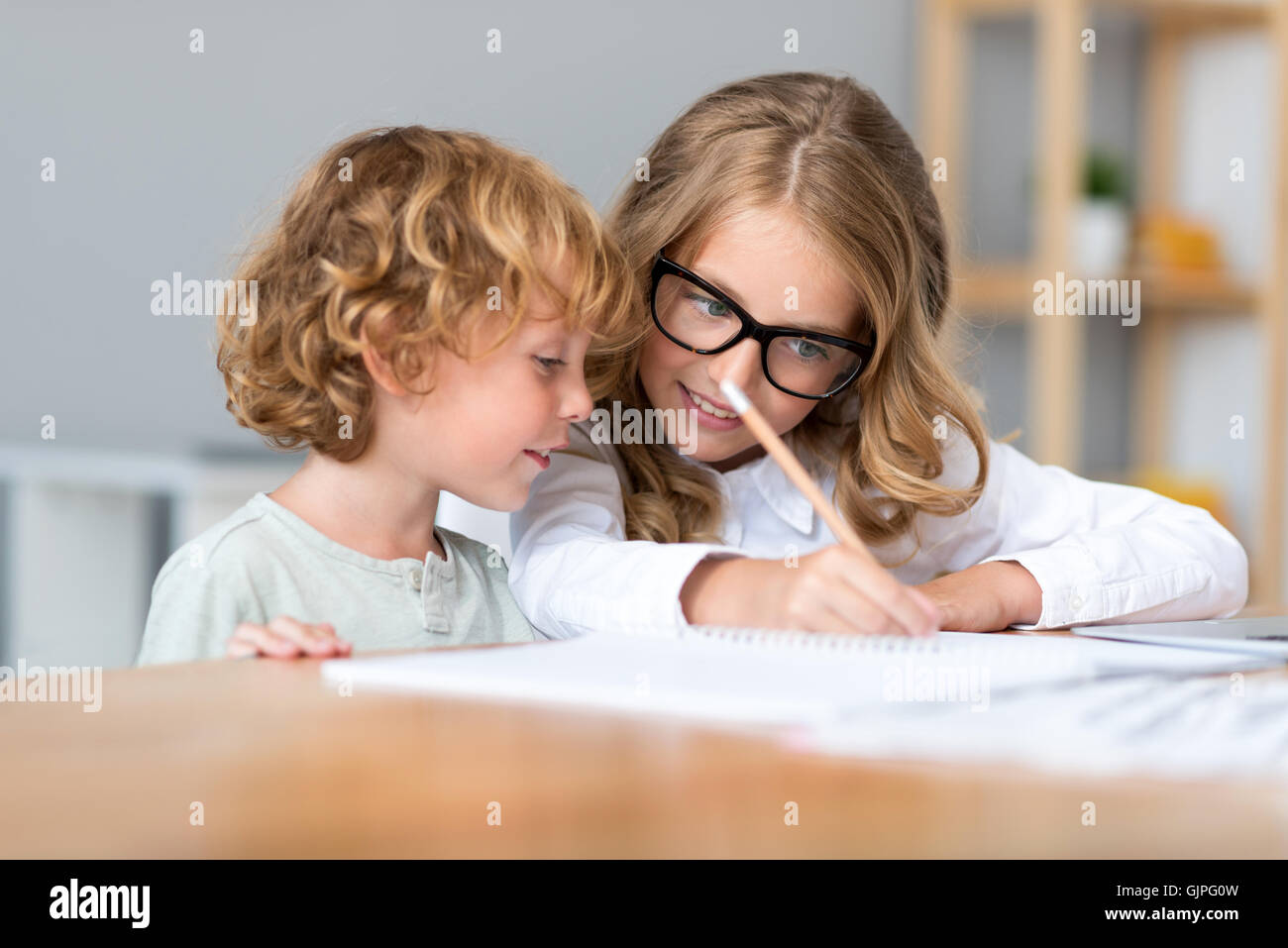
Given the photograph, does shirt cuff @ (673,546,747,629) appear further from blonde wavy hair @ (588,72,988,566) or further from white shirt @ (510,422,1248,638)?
blonde wavy hair @ (588,72,988,566)

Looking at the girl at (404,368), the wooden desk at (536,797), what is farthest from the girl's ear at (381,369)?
the wooden desk at (536,797)

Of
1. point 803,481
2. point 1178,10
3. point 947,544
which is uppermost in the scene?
point 1178,10

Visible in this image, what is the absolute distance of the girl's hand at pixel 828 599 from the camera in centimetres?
74

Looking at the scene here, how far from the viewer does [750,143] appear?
4.04 feet

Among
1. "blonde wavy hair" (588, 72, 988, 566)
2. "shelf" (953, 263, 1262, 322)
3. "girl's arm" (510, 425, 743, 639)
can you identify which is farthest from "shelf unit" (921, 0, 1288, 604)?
"girl's arm" (510, 425, 743, 639)

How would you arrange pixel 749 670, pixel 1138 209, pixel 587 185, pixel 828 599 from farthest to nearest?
pixel 1138 209 → pixel 587 185 → pixel 828 599 → pixel 749 670

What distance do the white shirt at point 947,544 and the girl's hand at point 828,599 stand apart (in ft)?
0.14

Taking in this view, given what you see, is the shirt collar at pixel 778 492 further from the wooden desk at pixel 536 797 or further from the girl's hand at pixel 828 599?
the wooden desk at pixel 536 797

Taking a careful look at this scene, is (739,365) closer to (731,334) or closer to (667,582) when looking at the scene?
(731,334)

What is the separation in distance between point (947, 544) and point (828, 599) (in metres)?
0.62

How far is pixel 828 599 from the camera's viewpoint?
754mm

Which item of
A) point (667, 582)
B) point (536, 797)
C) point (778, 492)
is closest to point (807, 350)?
point (778, 492)
